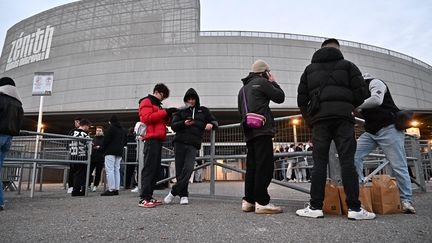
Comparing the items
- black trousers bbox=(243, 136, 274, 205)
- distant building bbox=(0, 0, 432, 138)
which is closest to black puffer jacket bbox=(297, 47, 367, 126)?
black trousers bbox=(243, 136, 274, 205)

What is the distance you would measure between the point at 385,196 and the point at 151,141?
3137 mm

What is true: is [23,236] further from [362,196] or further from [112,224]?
[362,196]

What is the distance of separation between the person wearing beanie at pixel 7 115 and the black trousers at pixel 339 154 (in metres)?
4.16

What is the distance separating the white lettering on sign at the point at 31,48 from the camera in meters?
27.8

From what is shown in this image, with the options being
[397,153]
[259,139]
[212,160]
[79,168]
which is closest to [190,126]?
[212,160]

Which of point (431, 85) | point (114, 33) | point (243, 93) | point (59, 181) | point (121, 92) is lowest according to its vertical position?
point (59, 181)

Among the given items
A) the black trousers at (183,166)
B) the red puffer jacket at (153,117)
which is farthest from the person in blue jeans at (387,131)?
the red puffer jacket at (153,117)

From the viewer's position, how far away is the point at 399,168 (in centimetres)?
314

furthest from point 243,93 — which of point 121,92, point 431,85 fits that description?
point 431,85

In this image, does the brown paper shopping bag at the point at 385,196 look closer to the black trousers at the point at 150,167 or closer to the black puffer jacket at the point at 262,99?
the black puffer jacket at the point at 262,99

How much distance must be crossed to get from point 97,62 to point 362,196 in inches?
1076

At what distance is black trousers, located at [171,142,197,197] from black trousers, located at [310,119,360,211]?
1.97 m

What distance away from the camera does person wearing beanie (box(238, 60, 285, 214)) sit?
10.1ft

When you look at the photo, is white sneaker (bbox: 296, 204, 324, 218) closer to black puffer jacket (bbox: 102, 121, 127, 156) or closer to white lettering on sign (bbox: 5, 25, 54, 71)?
black puffer jacket (bbox: 102, 121, 127, 156)
